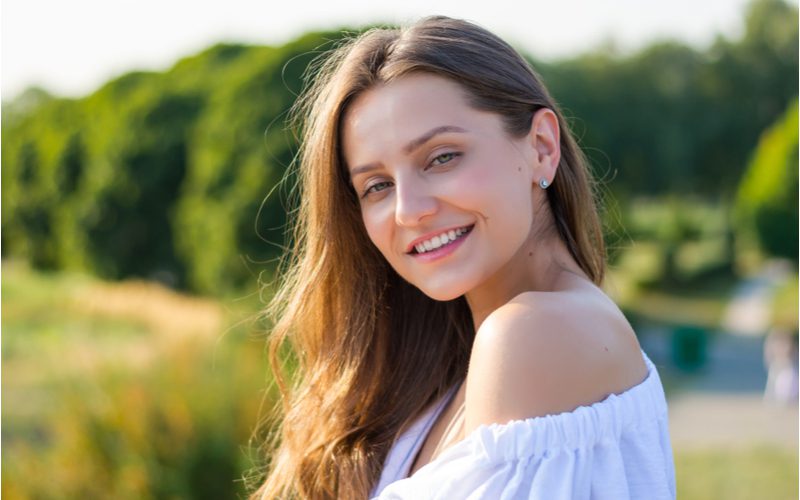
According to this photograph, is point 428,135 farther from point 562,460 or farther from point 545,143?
point 562,460

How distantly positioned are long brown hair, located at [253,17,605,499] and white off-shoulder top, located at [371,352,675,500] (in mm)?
443

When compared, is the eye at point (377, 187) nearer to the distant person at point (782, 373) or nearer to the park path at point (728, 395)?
the park path at point (728, 395)

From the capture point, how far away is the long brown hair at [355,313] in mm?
1945

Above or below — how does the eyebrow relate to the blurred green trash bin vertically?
above

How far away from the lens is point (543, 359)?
154 cm

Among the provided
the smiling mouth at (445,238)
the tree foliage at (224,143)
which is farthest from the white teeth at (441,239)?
the tree foliage at (224,143)

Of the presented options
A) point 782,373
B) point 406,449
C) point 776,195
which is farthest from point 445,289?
point 776,195

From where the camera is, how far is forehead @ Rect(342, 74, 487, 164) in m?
1.75

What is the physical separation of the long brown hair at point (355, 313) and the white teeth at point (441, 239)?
248 millimetres

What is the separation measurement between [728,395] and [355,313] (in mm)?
11648

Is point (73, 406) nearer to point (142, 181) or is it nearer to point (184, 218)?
point (184, 218)

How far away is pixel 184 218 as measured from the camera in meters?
16.2

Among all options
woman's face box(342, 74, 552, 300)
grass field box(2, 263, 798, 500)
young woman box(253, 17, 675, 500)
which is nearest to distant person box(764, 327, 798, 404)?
grass field box(2, 263, 798, 500)

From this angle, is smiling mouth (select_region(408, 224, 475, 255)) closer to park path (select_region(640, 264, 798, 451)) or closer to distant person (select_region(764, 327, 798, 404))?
park path (select_region(640, 264, 798, 451))
